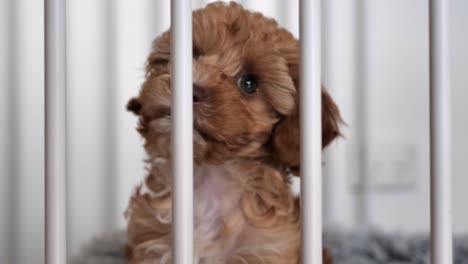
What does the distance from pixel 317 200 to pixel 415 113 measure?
821mm

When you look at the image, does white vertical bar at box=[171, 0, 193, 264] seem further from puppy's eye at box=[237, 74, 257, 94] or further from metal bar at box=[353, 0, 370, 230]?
metal bar at box=[353, 0, 370, 230]

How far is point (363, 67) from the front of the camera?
1233 millimetres

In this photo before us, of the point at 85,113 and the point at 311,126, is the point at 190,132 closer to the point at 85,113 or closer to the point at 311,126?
the point at 311,126

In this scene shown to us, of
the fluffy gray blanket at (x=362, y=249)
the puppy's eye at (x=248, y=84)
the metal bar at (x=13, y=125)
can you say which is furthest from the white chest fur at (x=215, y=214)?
the metal bar at (x=13, y=125)

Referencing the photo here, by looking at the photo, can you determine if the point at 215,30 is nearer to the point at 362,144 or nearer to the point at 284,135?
the point at 284,135

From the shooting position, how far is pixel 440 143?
496 millimetres

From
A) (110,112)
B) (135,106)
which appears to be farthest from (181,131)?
(110,112)

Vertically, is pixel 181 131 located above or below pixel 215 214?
above

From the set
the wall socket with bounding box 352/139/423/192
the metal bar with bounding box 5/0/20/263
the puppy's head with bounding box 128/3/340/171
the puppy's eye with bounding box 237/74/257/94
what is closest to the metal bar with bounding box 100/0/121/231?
the metal bar with bounding box 5/0/20/263

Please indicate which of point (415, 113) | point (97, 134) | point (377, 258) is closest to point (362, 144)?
point (415, 113)

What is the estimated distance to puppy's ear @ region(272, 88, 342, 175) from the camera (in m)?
0.76

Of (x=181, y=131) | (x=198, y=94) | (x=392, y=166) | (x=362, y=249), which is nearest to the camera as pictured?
(x=181, y=131)

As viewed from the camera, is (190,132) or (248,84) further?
(248,84)

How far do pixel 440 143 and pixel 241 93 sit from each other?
12.6 inches
